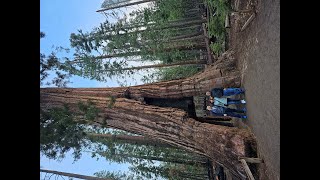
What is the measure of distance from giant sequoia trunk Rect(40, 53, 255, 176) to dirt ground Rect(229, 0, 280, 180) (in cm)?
79

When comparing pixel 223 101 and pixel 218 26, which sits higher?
pixel 218 26

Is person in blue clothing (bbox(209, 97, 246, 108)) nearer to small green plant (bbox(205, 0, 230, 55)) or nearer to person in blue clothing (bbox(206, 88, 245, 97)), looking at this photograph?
person in blue clothing (bbox(206, 88, 245, 97))

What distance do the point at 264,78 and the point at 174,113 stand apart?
453cm

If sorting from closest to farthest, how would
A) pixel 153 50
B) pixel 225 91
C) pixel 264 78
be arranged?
pixel 264 78, pixel 225 91, pixel 153 50

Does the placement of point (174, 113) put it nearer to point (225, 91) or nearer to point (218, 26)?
point (225, 91)

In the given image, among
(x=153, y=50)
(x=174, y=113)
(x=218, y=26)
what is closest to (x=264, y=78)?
(x=174, y=113)

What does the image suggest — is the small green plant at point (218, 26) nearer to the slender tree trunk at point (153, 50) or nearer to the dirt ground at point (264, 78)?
the dirt ground at point (264, 78)

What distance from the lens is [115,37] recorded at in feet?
68.4

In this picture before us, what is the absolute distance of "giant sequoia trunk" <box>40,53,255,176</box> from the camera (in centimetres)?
980

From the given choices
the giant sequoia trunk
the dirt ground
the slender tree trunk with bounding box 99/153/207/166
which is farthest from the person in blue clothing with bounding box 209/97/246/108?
the slender tree trunk with bounding box 99/153/207/166

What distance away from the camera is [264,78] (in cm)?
830
